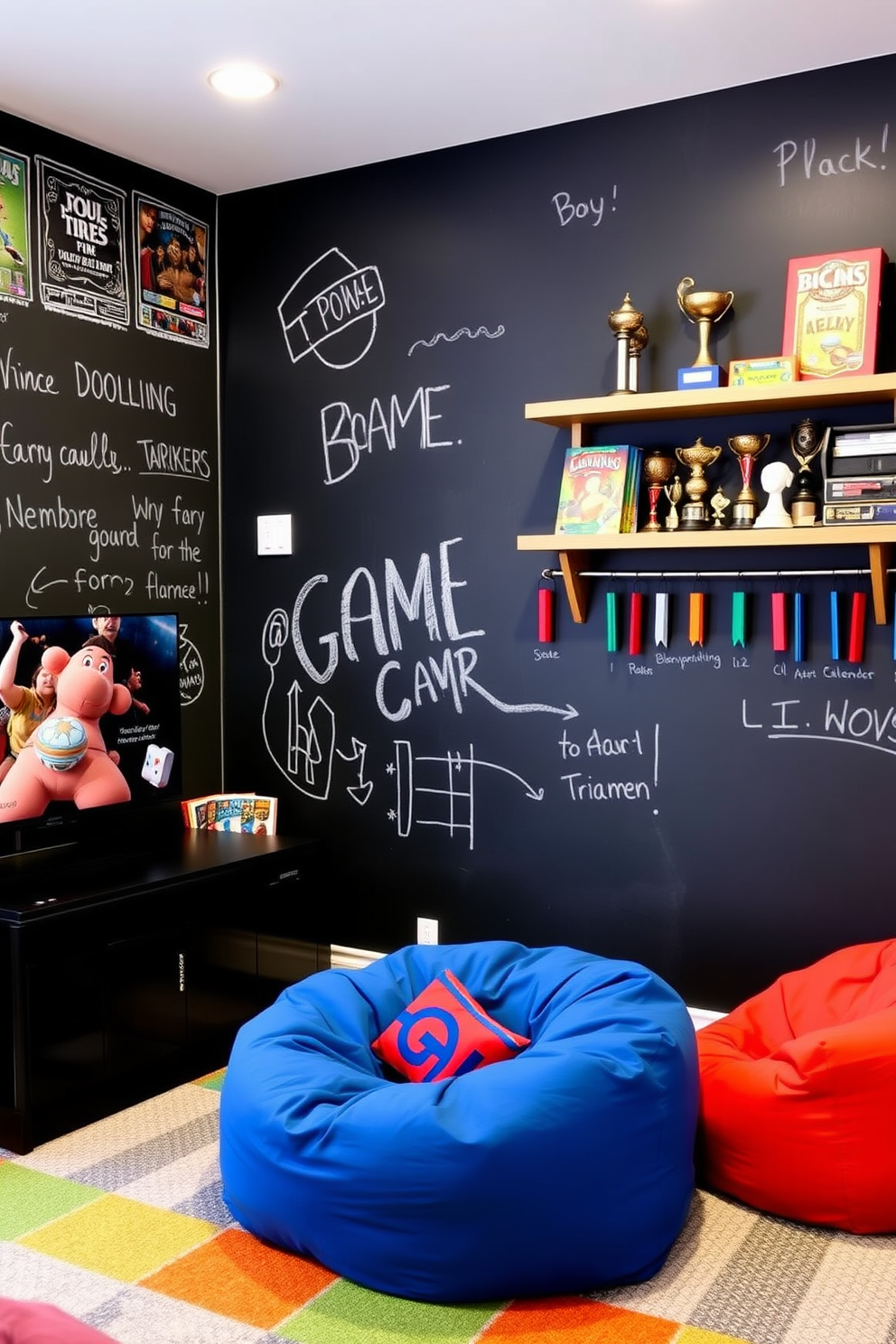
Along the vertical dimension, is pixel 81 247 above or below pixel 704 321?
above

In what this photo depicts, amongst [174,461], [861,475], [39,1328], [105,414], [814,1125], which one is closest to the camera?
[39,1328]

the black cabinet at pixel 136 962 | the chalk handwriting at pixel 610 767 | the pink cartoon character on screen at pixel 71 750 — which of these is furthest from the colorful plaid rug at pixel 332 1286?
the chalk handwriting at pixel 610 767

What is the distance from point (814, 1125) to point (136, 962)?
1623 millimetres

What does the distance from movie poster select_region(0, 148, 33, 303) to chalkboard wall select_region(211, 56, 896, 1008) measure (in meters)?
0.81

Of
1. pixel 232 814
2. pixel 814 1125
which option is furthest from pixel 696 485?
pixel 232 814

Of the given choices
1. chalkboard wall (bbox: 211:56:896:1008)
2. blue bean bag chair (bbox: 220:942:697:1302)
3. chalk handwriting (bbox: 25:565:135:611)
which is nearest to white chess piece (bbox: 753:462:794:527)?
chalkboard wall (bbox: 211:56:896:1008)

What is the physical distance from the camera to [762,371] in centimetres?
299

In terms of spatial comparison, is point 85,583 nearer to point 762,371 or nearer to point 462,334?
point 462,334

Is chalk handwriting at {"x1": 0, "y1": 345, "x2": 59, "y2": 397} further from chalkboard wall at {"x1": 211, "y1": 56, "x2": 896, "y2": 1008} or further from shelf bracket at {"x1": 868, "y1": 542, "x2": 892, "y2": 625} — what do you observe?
shelf bracket at {"x1": 868, "y1": 542, "x2": 892, "y2": 625}

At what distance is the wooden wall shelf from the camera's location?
9.40ft

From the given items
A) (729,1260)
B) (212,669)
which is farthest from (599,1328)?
(212,669)

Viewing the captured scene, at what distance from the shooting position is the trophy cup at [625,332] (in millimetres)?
3221

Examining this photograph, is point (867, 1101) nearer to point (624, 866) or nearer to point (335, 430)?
point (624, 866)

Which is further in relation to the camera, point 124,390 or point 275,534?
point 275,534
